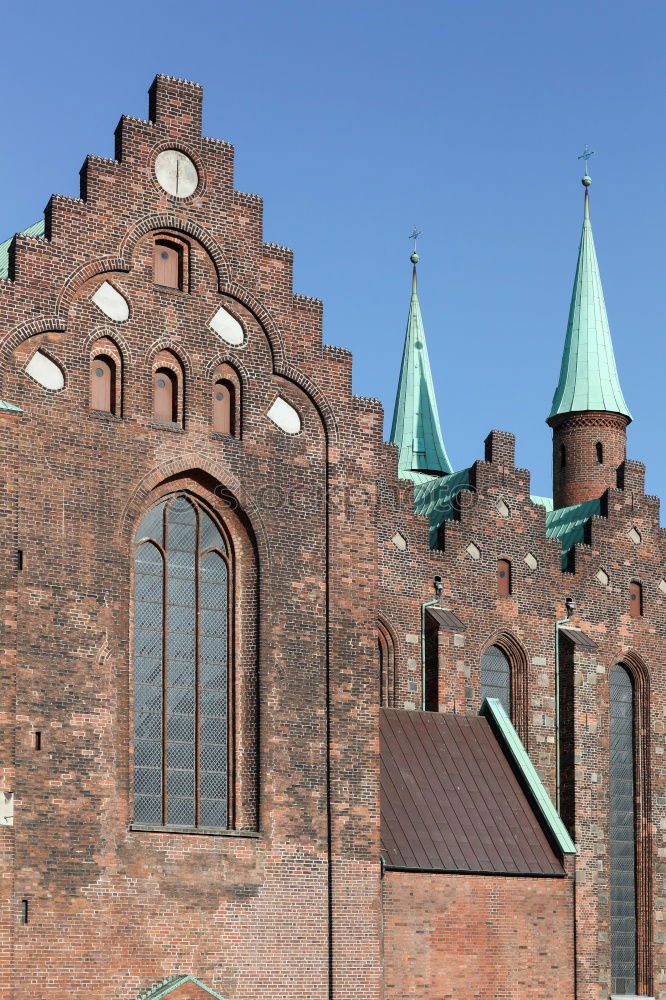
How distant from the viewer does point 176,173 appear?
29.5m

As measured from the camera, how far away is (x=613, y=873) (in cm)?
3900

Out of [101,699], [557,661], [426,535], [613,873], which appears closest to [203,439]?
[101,699]

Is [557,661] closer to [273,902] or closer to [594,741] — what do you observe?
[594,741]

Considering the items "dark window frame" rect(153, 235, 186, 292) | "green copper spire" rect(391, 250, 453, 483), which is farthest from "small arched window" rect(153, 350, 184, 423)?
"green copper spire" rect(391, 250, 453, 483)

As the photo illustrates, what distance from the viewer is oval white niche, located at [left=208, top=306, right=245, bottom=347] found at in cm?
2953

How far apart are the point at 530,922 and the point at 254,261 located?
12.9 meters

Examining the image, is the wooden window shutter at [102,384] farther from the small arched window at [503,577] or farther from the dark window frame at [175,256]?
the small arched window at [503,577]

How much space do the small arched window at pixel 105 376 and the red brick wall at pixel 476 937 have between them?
365 inches

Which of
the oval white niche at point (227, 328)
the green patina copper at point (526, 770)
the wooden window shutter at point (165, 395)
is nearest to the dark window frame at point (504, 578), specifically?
the green patina copper at point (526, 770)

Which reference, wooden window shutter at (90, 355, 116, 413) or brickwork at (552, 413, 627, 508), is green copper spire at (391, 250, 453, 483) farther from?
wooden window shutter at (90, 355, 116, 413)

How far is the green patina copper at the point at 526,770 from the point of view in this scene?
33.6m

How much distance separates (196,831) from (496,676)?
12636mm

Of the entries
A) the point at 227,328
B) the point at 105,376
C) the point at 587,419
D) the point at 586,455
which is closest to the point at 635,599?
the point at 586,455

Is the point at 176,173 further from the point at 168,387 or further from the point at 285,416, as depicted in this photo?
the point at 285,416
